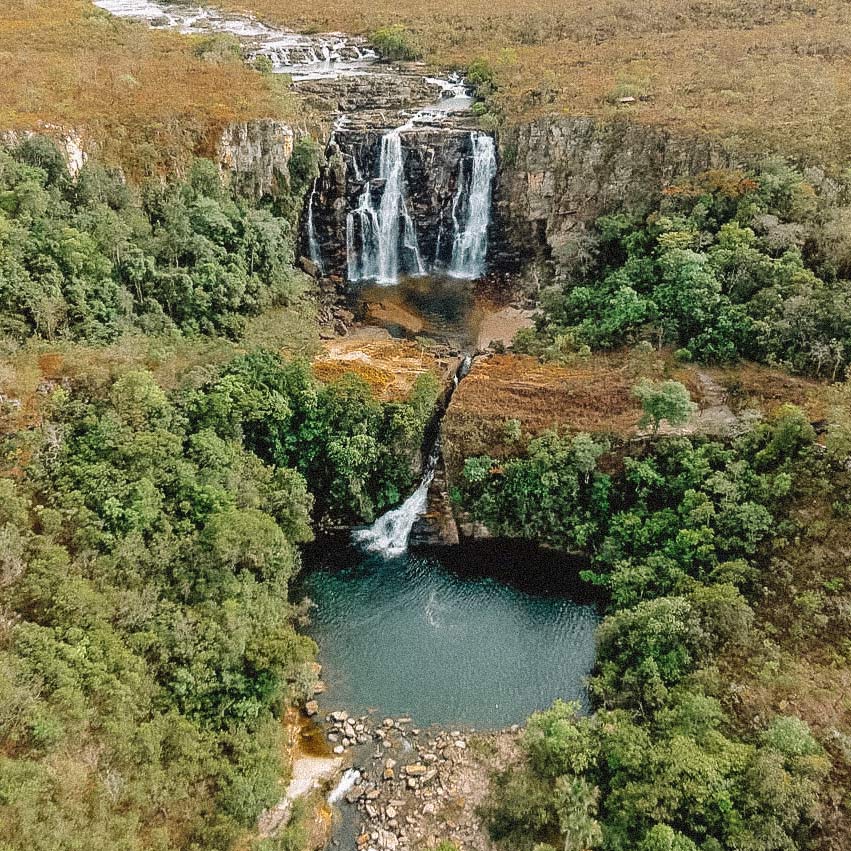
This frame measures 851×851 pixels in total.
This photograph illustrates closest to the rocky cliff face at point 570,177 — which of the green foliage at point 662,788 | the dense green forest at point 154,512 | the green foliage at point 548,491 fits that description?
the green foliage at point 548,491

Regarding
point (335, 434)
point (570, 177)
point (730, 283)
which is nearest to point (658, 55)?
point (570, 177)

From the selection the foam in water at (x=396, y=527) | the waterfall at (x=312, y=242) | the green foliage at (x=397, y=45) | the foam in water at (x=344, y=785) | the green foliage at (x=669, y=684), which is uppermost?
the green foliage at (x=397, y=45)

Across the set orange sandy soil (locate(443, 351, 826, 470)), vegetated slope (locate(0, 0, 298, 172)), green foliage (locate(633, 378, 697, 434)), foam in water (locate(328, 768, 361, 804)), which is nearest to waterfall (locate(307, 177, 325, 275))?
vegetated slope (locate(0, 0, 298, 172))

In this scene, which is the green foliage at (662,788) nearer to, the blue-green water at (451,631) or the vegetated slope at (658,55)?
the blue-green water at (451,631)

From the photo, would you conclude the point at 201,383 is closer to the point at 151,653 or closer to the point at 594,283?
the point at 151,653

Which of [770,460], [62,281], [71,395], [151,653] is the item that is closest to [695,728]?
[770,460]
